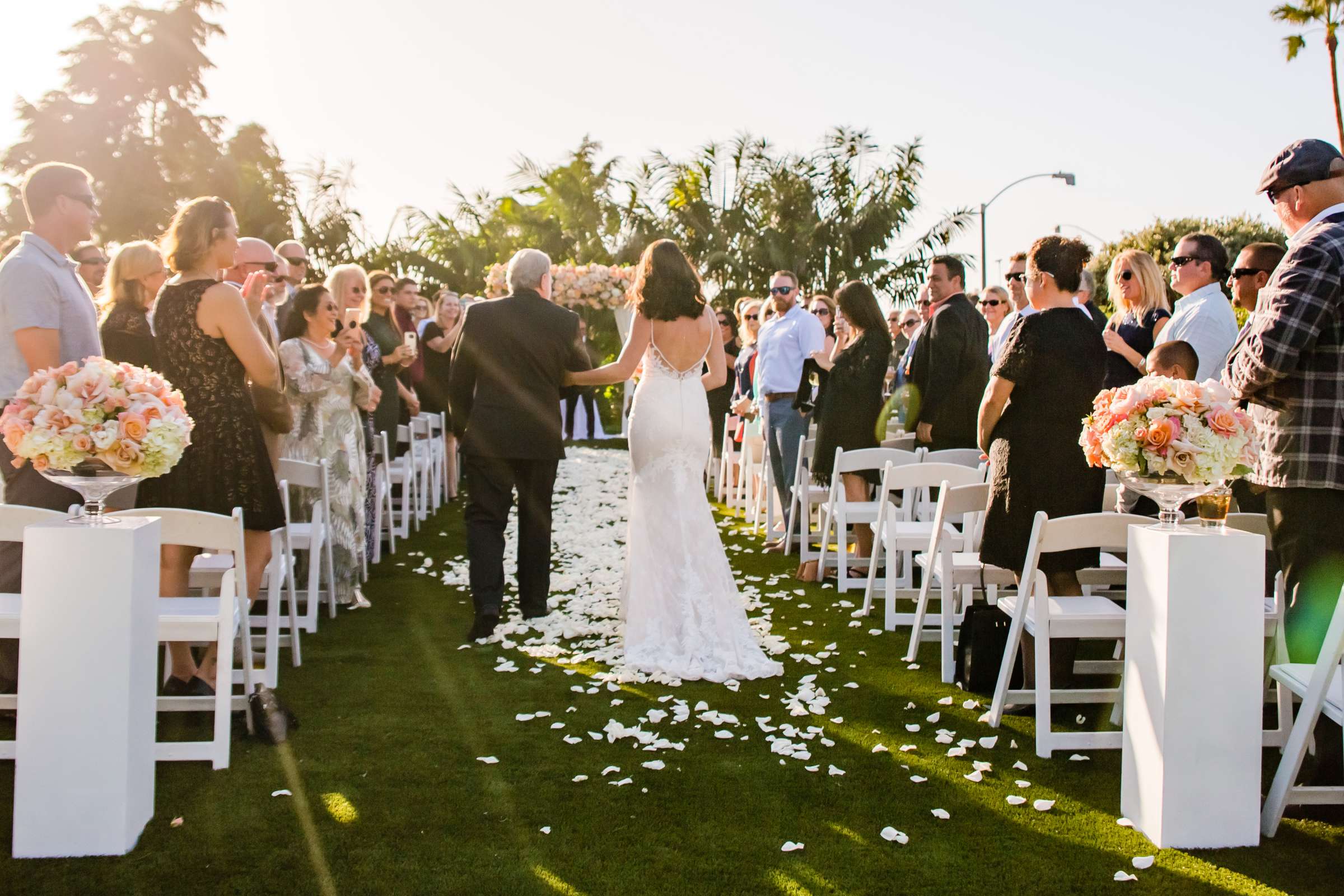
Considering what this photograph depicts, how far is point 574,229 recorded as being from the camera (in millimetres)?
21703

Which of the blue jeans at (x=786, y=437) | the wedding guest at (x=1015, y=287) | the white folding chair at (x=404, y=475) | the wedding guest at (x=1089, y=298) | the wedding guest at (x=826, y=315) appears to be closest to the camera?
the wedding guest at (x=1089, y=298)

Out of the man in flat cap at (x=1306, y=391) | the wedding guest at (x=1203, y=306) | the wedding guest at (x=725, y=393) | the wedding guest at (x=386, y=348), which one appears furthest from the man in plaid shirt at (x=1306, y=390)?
the wedding guest at (x=725, y=393)

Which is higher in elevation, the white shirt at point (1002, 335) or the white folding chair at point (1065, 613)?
the white shirt at point (1002, 335)

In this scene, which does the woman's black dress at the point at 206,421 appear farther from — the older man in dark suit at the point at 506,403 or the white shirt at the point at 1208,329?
the white shirt at the point at 1208,329

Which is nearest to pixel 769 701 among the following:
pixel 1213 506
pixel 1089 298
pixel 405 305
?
pixel 1213 506

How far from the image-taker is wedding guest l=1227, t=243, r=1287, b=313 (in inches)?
186

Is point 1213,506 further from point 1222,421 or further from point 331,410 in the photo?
point 331,410

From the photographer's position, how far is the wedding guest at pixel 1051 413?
4.58 m

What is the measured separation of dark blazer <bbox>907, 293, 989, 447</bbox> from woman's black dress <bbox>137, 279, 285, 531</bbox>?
4.38 metres

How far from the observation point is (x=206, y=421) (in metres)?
4.59

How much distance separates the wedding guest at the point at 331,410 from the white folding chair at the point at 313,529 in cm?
6

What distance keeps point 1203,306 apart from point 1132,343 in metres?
0.65

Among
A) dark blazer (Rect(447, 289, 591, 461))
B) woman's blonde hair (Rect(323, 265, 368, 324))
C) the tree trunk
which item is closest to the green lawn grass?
dark blazer (Rect(447, 289, 591, 461))

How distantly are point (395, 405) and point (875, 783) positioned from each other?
21.1ft
